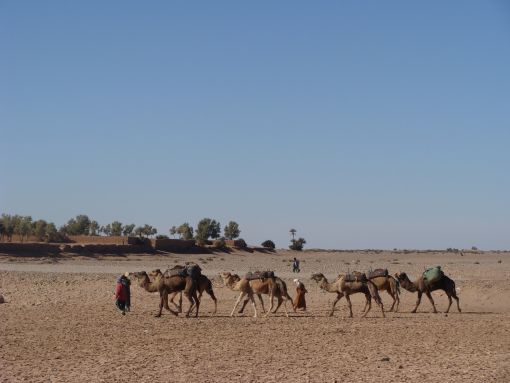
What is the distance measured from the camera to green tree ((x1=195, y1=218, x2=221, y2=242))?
108m

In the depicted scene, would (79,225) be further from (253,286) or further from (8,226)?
(253,286)

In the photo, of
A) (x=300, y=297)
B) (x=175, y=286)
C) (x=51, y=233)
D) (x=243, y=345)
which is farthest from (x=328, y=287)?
(x=51, y=233)

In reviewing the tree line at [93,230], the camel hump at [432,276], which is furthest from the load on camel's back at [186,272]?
the tree line at [93,230]

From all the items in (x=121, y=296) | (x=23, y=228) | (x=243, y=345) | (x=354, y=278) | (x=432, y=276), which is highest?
(x=23, y=228)

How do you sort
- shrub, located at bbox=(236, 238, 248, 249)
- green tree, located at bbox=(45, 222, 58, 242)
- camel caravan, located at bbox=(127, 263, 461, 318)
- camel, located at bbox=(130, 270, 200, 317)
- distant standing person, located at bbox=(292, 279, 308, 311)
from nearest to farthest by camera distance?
camel, located at bbox=(130, 270, 200, 317), camel caravan, located at bbox=(127, 263, 461, 318), distant standing person, located at bbox=(292, 279, 308, 311), green tree, located at bbox=(45, 222, 58, 242), shrub, located at bbox=(236, 238, 248, 249)

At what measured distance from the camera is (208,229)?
109000mm

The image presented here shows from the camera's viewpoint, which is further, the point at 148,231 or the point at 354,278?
the point at 148,231

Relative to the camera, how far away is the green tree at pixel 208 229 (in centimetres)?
10825

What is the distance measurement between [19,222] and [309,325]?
6941 cm

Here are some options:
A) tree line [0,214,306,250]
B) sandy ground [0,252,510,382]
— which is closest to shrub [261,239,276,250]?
tree line [0,214,306,250]

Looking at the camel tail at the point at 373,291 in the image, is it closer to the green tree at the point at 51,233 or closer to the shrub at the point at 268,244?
the green tree at the point at 51,233

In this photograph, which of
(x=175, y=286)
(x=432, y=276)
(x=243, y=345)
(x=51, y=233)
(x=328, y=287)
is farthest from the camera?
(x=51, y=233)

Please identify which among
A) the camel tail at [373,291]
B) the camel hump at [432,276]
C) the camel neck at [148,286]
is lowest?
the camel neck at [148,286]

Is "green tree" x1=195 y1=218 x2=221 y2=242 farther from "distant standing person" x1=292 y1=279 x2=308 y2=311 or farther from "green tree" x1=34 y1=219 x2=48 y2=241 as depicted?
"distant standing person" x1=292 y1=279 x2=308 y2=311
